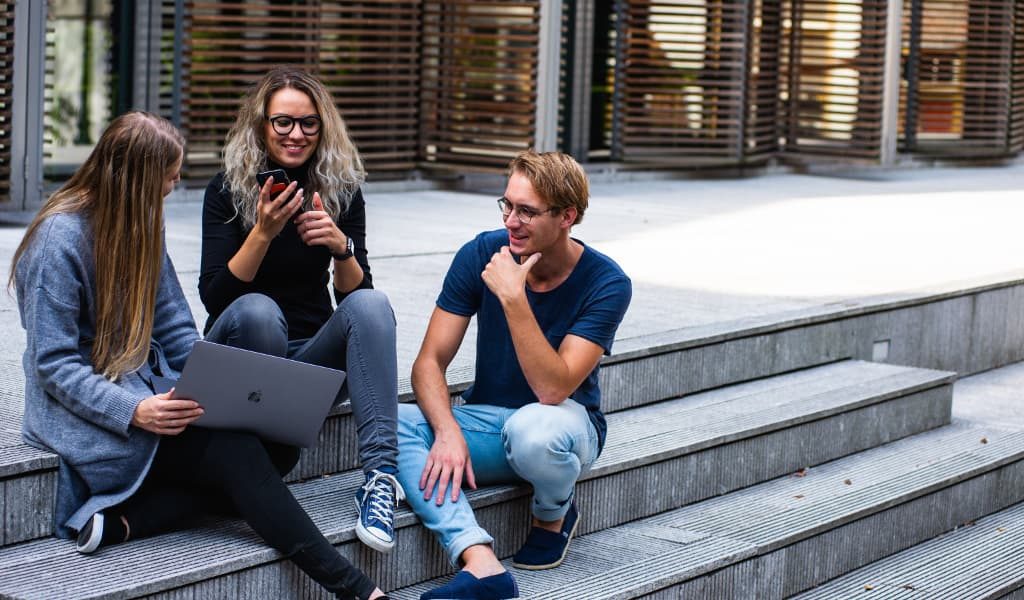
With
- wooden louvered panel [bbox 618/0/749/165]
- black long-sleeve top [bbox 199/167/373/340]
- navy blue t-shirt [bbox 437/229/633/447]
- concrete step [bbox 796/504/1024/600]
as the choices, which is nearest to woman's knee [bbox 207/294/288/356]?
black long-sleeve top [bbox 199/167/373/340]

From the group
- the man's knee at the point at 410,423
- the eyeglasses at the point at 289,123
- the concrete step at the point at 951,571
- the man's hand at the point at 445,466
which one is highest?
the eyeglasses at the point at 289,123

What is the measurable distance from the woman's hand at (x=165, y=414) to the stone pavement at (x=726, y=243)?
52.8 inches

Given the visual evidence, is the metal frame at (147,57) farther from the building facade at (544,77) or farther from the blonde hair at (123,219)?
the blonde hair at (123,219)

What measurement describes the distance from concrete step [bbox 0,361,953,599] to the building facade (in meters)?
5.03

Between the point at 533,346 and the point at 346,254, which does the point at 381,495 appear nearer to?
the point at 533,346

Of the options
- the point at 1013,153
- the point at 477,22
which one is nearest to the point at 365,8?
the point at 477,22

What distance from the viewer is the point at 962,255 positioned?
8.35 metres

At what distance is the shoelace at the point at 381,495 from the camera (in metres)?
3.61

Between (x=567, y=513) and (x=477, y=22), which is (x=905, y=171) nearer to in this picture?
(x=477, y=22)

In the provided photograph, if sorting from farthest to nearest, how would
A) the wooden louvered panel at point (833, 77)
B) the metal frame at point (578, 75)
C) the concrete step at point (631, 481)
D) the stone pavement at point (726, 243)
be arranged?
the wooden louvered panel at point (833, 77)
the metal frame at point (578, 75)
the stone pavement at point (726, 243)
the concrete step at point (631, 481)

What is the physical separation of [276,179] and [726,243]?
17.2 feet

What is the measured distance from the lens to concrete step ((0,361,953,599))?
10.7 feet

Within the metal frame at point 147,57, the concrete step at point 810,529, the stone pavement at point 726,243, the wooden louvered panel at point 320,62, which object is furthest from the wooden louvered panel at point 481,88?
the concrete step at point 810,529

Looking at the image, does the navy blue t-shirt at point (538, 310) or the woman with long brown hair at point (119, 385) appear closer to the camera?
the woman with long brown hair at point (119, 385)
